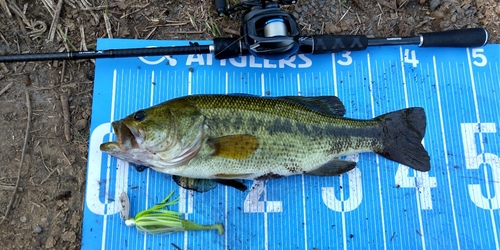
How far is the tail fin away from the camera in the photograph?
3.46m

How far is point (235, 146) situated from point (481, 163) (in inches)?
107

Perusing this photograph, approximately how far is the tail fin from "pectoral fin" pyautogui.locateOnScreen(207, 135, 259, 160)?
1298mm

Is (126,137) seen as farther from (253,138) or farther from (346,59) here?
(346,59)

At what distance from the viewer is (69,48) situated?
→ 152 inches

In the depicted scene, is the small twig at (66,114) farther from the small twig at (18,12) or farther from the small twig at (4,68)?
the small twig at (18,12)

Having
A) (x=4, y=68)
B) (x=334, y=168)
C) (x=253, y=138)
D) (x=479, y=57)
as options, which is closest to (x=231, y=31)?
(x=253, y=138)

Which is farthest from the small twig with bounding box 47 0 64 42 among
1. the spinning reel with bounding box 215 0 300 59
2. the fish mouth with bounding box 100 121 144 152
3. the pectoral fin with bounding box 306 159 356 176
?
the pectoral fin with bounding box 306 159 356 176

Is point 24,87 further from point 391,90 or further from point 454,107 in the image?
point 454,107

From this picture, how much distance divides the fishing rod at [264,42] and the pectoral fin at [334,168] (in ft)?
3.79

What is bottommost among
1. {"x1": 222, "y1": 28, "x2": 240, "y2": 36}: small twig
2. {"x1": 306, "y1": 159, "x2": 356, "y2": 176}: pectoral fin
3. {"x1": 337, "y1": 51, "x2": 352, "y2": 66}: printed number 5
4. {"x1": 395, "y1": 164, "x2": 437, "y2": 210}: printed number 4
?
{"x1": 395, "y1": 164, "x2": 437, "y2": 210}: printed number 4

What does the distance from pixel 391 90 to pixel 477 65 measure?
1080 millimetres

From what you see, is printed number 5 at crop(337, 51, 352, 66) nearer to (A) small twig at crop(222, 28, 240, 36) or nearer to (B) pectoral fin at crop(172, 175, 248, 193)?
(A) small twig at crop(222, 28, 240, 36)

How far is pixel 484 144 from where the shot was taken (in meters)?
3.83

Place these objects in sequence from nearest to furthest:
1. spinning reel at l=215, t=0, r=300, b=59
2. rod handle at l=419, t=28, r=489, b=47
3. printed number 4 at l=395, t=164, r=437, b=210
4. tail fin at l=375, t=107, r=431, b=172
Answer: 1. spinning reel at l=215, t=0, r=300, b=59
2. tail fin at l=375, t=107, r=431, b=172
3. printed number 4 at l=395, t=164, r=437, b=210
4. rod handle at l=419, t=28, r=489, b=47
